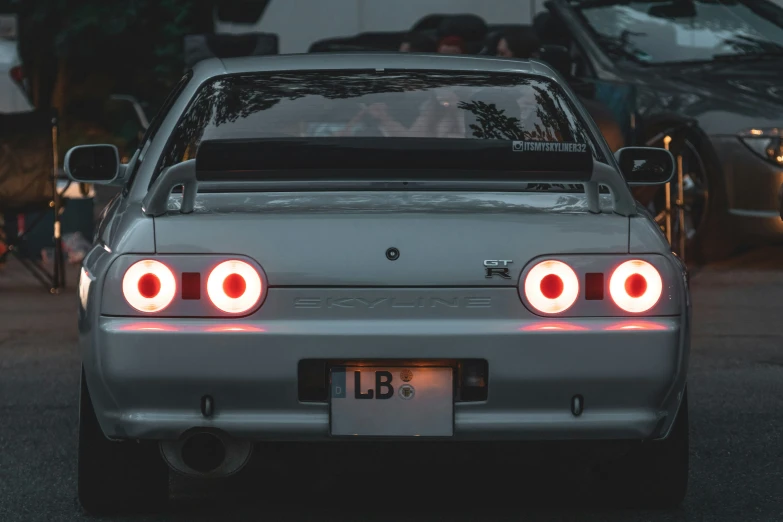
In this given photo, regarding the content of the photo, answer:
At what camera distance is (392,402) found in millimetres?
4684

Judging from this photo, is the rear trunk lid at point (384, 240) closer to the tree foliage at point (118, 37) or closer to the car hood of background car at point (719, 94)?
the car hood of background car at point (719, 94)

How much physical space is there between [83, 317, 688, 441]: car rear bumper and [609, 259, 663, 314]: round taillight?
5 cm

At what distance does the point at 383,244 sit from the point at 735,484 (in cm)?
169

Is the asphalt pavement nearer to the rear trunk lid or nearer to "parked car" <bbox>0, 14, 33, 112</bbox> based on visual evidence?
the rear trunk lid

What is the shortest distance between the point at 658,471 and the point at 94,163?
2.31 metres

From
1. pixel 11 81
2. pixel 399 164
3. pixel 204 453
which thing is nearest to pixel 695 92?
pixel 399 164

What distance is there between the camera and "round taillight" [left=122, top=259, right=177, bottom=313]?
4.75 m

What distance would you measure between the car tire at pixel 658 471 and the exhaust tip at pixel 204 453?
119cm

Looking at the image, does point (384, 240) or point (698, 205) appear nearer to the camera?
point (384, 240)

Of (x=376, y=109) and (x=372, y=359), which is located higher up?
(x=376, y=109)

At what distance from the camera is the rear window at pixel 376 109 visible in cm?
587

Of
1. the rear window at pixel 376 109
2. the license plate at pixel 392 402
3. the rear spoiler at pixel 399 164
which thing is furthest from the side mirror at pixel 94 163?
the license plate at pixel 392 402

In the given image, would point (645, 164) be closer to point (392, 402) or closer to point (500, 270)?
point (500, 270)

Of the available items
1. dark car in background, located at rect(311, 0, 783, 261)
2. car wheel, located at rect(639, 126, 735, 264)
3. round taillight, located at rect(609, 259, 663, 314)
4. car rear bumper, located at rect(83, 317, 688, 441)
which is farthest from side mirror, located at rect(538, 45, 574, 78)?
car rear bumper, located at rect(83, 317, 688, 441)
